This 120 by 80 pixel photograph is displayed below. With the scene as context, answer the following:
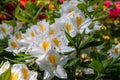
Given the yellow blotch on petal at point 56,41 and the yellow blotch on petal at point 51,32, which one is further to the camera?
the yellow blotch on petal at point 51,32

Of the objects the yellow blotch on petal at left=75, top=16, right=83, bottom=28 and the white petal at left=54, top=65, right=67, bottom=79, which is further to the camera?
the yellow blotch on petal at left=75, top=16, right=83, bottom=28

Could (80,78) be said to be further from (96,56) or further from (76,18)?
(76,18)

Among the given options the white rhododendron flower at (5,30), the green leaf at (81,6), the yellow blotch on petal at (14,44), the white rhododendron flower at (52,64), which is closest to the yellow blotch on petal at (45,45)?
the white rhododendron flower at (52,64)

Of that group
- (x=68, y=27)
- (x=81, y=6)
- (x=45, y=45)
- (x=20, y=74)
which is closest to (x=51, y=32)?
(x=68, y=27)

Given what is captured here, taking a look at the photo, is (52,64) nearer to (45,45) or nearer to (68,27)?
(45,45)

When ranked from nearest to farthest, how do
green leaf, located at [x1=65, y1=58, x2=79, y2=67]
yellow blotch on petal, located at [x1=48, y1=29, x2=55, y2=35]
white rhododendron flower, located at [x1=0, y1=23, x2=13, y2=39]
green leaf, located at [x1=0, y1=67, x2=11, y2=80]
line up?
green leaf, located at [x1=0, y1=67, x2=11, y2=80] < green leaf, located at [x1=65, y1=58, x2=79, y2=67] < yellow blotch on petal, located at [x1=48, y1=29, x2=55, y2=35] < white rhododendron flower, located at [x1=0, y1=23, x2=13, y2=39]

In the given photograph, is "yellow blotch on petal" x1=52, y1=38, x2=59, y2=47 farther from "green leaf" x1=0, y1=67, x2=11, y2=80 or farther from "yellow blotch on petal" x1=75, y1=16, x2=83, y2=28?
"green leaf" x1=0, y1=67, x2=11, y2=80

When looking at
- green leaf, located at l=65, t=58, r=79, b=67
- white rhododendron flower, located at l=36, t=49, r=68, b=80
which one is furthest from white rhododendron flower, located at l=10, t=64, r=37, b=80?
green leaf, located at l=65, t=58, r=79, b=67

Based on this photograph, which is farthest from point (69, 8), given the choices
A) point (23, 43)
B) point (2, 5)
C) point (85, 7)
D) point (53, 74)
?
point (2, 5)

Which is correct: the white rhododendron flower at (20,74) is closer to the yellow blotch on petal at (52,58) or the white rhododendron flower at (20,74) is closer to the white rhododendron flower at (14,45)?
the yellow blotch on petal at (52,58)

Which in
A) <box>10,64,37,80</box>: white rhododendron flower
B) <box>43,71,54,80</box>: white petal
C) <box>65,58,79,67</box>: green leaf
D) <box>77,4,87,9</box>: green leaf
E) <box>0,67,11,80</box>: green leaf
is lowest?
<box>43,71,54,80</box>: white petal
